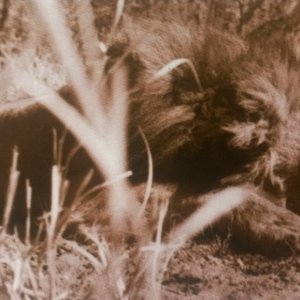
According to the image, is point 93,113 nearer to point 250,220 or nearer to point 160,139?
point 160,139

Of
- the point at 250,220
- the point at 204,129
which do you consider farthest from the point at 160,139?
the point at 250,220

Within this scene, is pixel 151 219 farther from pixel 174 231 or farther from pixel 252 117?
pixel 252 117

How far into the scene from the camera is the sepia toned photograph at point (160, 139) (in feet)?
4.17

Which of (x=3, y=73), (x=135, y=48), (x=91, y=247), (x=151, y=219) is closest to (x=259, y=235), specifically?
(x=151, y=219)

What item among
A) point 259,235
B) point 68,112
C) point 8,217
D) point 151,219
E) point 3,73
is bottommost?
point 259,235

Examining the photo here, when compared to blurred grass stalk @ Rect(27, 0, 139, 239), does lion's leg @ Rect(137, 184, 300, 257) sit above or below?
below

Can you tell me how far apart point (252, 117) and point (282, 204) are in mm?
179

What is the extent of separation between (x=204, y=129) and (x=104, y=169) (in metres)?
0.21

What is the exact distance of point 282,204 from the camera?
131 centimetres

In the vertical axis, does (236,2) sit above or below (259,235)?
above

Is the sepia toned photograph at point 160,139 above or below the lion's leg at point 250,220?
above

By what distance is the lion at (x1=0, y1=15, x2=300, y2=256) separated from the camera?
1.29 meters

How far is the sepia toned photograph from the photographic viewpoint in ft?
4.17

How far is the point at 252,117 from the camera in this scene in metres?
1.30
